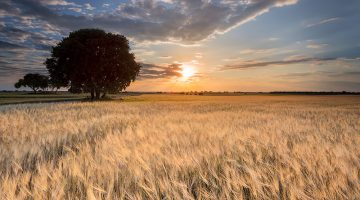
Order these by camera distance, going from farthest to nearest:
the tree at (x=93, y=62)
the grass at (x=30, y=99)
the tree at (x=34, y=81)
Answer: the tree at (x=34, y=81), the tree at (x=93, y=62), the grass at (x=30, y=99)

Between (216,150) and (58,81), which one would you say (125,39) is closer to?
(58,81)

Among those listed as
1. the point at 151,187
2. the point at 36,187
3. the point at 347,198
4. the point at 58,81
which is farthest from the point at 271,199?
the point at 58,81

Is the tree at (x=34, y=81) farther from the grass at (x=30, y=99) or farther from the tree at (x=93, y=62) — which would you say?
the tree at (x=93, y=62)

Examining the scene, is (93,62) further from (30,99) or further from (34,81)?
(34,81)

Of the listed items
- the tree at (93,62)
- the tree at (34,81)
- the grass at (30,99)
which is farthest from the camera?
the tree at (34,81)

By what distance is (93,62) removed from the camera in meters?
48.0

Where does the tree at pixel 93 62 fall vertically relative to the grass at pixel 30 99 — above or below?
above

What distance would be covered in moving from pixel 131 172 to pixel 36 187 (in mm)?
762

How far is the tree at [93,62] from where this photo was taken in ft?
155

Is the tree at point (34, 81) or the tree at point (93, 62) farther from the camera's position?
the tree at point (34, 81)

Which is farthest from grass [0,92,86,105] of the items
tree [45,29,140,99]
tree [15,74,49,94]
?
tree [15,74,49,94]

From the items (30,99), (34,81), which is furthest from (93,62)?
(34,81)

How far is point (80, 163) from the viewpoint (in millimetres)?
3135

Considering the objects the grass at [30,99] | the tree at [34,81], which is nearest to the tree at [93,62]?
the grass at [30,99]
